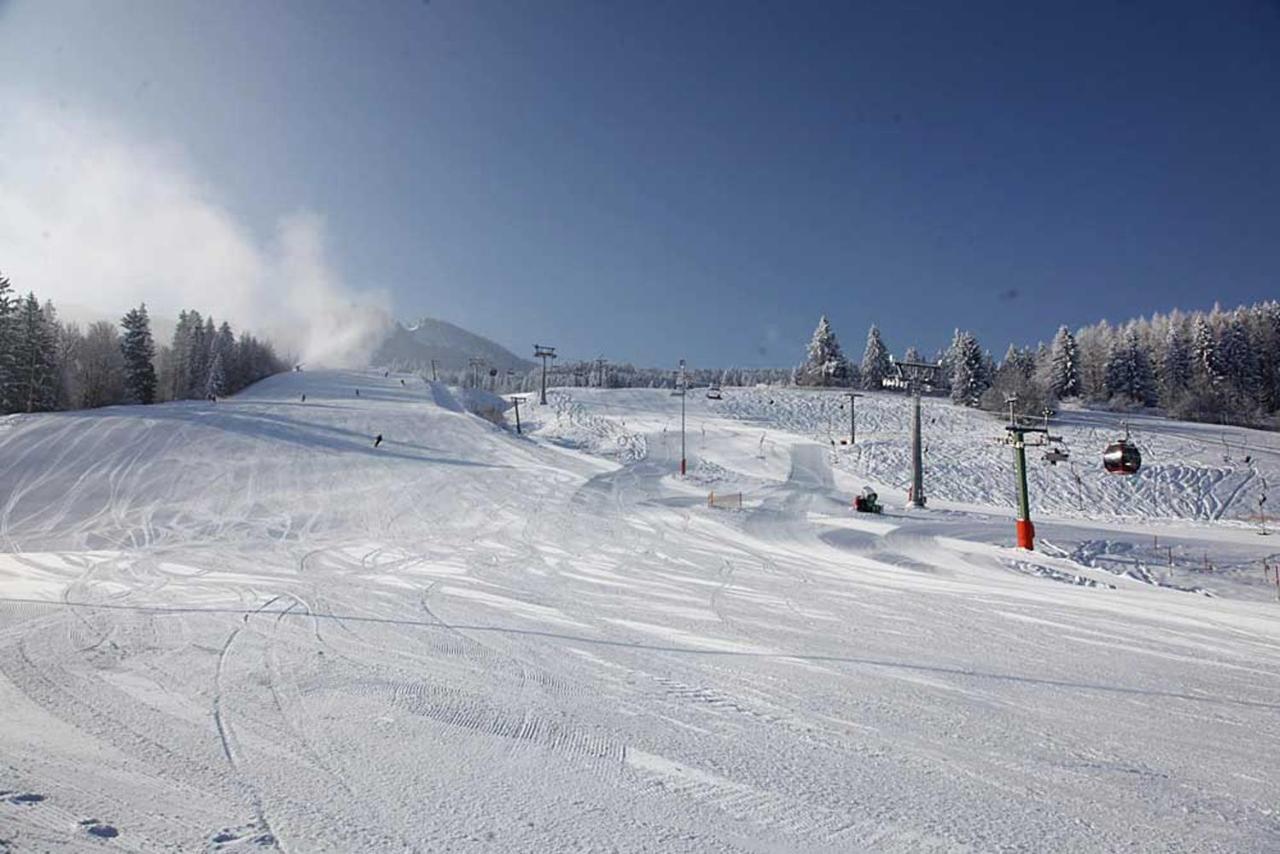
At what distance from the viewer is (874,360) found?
105m

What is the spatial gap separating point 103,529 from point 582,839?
24.3m

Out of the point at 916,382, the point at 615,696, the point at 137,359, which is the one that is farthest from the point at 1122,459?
the point at 137,359

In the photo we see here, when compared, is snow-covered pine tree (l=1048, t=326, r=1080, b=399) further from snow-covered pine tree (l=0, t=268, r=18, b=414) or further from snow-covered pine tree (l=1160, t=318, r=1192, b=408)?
snow-covered pine tree (l=0, t=268, r=18, b=414)

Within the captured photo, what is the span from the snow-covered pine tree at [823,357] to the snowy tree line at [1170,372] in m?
5.52

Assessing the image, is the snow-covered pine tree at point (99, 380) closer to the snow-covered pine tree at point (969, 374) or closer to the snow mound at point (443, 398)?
the snow mound at point (443, 398)

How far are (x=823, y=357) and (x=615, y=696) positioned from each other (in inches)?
4189

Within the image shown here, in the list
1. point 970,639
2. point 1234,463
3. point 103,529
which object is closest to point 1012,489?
point 1234,463

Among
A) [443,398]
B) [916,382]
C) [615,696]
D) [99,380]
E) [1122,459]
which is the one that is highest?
[99,380]

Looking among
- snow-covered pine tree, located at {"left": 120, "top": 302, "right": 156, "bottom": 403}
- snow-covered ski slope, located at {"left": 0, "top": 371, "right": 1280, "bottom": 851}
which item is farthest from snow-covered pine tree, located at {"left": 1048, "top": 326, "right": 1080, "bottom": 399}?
snow-covered pine tree, located at {"left": 120, "top": 302, "right": 156, "bottom": 403}

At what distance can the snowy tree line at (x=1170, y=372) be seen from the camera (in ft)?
258

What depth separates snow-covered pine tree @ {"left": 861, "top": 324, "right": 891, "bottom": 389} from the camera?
105 metres

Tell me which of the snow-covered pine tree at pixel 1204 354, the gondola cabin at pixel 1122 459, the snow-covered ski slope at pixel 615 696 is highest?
the snow-covered pine tree at pixel 1204 354

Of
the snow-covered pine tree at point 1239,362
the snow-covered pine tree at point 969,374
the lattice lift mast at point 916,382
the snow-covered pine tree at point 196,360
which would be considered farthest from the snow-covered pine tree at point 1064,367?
the snow-covered pine tree at point 196,360

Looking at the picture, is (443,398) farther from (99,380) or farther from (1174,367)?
(1174,367)
